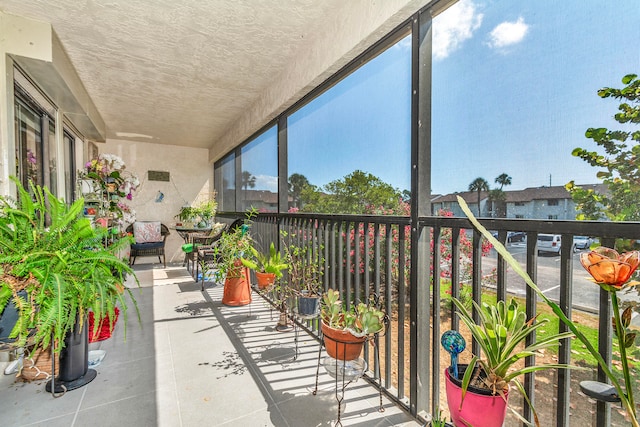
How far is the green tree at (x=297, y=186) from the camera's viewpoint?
9.80 ft

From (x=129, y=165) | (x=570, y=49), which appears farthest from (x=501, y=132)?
(x=129, y=165)

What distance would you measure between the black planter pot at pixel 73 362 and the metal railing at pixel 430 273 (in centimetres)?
165

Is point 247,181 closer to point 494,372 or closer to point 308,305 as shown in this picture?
point 308,305

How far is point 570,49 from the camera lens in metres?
1.07

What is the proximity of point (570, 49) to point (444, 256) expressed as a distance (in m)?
1.04

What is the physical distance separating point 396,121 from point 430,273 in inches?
36.5

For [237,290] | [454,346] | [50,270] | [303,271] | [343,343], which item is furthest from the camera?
[237,290]

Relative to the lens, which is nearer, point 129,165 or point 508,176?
point 508,176

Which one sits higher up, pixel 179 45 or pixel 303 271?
pixel 179 45

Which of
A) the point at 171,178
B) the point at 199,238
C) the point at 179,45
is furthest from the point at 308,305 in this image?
the point at 171,178

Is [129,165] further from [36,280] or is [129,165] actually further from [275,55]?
[36,280]

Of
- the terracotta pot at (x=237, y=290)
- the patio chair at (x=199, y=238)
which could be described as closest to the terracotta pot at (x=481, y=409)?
the terracotta pot at (x=237, y=290)

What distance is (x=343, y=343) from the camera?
1.57 metres

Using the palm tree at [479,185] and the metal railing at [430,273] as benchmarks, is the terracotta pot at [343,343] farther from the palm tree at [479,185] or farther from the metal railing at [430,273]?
the palm tree at [479,185]
